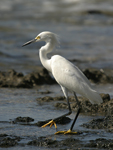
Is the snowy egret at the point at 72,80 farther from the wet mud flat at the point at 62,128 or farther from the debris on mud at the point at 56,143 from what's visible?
the debris on mud at the point at 56,143

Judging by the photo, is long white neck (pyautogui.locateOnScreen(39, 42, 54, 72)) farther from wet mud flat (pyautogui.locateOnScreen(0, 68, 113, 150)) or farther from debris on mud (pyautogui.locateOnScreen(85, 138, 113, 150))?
debris on mud (pyautogui.locateOnScreen(85, 138, 113, 150))

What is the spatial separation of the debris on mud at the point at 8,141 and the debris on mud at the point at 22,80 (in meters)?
3.53

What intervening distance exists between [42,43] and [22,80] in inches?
291

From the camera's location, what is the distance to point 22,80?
791cm

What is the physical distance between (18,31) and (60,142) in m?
14.1

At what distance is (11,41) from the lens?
15.4 m

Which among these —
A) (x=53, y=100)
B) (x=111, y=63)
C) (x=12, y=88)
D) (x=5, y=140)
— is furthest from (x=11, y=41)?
(x=5, y=140)

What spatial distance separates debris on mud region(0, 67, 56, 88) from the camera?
7852 mm

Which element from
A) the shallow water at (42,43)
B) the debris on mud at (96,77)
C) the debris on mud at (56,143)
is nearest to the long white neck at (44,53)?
the shallow water at (42,43)

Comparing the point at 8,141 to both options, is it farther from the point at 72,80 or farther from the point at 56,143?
the point at 72,80

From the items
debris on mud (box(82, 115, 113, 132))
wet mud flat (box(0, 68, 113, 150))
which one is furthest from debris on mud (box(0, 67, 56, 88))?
debris on mud (box(82, 115, 113, 132))

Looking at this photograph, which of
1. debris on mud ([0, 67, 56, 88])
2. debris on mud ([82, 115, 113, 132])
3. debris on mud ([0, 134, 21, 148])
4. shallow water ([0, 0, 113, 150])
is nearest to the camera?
debris on mud ([0, 134, 21, 148])

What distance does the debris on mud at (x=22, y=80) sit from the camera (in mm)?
7852

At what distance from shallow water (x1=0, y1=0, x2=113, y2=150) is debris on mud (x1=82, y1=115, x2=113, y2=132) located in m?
0.20
